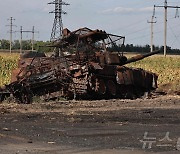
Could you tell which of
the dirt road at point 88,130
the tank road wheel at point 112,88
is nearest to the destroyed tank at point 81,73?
the tank road wheel at point 112,88

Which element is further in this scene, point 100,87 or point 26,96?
point 100,87

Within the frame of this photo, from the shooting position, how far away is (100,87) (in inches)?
862

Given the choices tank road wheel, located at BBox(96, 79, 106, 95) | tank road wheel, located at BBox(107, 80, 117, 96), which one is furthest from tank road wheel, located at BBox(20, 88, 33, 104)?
tank road wheel, located at BBox(107, 80, 117, 96)

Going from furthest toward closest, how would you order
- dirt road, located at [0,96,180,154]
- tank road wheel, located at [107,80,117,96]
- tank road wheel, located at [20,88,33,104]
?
tank road wheel, located at [107,80,117,96], tank road wheel, located at [20,88,33,104], dirt road, located at [0,96,180,154]

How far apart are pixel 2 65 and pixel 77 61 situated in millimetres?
24997

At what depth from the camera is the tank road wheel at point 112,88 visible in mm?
22516

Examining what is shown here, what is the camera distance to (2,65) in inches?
1806

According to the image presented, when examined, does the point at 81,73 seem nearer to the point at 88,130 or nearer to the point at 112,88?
the point at 112,88

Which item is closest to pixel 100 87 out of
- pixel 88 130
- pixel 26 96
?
pixel 26 96

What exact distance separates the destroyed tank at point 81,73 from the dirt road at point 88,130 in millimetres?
4121

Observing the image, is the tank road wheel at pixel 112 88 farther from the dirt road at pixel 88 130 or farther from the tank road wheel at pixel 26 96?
the dirt road at pixel 88 130

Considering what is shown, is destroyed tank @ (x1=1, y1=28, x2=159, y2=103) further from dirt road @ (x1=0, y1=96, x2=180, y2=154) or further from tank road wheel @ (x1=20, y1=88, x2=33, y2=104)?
dirt road @ (x1=0, y1=96, x2=180, y2=154)

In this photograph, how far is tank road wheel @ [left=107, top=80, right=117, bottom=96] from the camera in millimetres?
22516

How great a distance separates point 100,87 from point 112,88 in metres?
0.92
